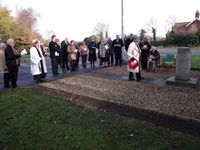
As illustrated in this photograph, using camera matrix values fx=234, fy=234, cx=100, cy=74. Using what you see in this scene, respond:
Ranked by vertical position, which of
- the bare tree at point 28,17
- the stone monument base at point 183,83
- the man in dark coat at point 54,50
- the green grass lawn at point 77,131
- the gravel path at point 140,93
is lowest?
the green grass lawn at point 77,131

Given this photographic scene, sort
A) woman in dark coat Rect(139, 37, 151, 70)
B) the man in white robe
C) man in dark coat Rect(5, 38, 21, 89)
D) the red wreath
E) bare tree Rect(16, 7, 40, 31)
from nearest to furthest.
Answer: man in dark coat Rect(5, 38, 21, 89) → the man in white robe → the red wreath → woman in dark coat Rect(139, 37, 151, 70) → bare tree Rect(16, 7, 40, 31)

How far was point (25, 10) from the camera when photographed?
62.4 metres

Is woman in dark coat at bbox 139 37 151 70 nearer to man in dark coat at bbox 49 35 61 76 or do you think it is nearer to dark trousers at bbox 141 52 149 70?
dark trousers at bbox 141 52 149 70

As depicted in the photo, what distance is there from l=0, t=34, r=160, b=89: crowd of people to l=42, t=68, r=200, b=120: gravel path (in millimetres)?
955

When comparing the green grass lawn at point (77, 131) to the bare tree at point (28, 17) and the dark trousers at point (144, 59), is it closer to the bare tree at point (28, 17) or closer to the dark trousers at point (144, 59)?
the dark trousers at point (144, 59)

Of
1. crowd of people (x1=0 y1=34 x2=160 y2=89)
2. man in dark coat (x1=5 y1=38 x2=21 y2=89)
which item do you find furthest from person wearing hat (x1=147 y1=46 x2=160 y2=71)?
man in dark coat (x1=5 y1=38 x2=21 y2=89)

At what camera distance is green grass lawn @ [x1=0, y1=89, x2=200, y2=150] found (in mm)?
4782

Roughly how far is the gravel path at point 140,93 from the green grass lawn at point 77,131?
1296 mm

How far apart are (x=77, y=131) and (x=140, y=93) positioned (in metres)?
3.79

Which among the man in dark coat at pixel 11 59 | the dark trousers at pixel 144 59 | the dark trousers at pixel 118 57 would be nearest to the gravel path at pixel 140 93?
the man in dark coat at pixel 11 59

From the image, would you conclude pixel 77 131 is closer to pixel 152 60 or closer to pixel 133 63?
pixel 133 63

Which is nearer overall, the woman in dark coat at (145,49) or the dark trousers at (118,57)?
the woman in dark coat at (145,49)

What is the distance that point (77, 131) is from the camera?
5414mm

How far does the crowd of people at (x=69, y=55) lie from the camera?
9.62 m
